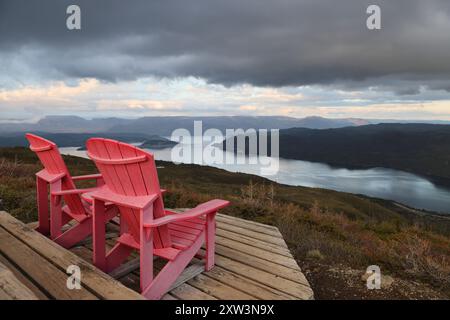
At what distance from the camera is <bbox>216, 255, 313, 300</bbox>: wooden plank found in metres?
2.64

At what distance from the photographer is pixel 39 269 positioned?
2150mm

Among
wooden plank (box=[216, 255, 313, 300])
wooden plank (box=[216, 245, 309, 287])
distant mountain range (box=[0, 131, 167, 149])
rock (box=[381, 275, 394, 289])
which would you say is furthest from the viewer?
distant mountain range (box=[0, 131, 167, 149])

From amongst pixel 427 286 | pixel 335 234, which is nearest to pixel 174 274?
pixel 427 286

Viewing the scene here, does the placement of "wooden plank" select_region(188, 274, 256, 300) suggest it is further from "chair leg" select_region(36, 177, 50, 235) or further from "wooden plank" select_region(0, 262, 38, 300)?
"chair leg" select_region(36, 177, 50, 235)

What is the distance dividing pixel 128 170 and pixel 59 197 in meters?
1.55

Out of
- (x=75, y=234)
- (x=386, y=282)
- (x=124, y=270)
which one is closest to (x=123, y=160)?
(x=124, y=270)

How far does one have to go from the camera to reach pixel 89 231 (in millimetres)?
3529

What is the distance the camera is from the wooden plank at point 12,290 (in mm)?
1576

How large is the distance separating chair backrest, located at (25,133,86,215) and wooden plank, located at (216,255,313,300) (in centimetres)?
166

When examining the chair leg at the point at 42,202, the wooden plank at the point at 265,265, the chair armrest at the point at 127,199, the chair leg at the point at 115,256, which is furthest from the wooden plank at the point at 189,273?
the chair leg at the point at 42,202

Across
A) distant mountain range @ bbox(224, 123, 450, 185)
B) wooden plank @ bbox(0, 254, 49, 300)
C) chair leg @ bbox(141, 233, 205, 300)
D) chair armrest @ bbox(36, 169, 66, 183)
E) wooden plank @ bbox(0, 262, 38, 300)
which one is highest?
chair armrest @ bbox(36, 169, 66, 183)

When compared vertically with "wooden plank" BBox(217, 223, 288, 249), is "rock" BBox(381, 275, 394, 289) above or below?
below

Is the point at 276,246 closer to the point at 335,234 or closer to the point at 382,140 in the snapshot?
the point at 335,234

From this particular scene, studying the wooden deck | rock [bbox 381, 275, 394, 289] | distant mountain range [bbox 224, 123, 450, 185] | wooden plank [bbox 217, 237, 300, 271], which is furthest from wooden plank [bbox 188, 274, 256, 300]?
distant mountain range [bbox 224, 123, 450, 185]
